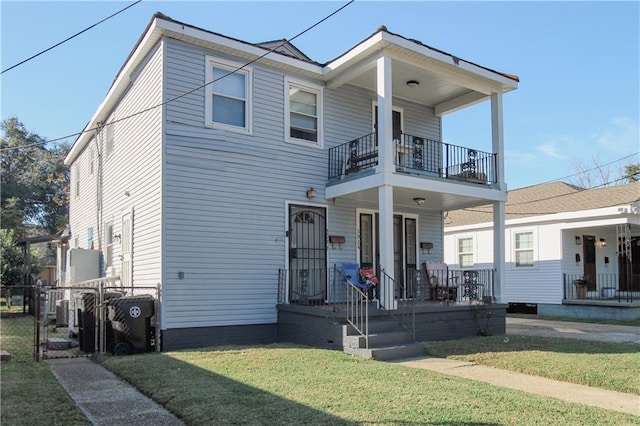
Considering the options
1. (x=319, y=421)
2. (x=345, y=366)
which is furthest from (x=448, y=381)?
(x=319, y=421)

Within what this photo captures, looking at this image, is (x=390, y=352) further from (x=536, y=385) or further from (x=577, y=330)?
(x=577, y=330)

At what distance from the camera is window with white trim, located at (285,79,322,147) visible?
11.4 m

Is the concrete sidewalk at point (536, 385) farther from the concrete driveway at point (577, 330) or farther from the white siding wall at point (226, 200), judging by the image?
the concrete driveway at point (577, 330)

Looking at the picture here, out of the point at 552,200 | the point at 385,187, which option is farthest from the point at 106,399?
the point at 552,200

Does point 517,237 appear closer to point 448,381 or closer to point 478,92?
point 478,92

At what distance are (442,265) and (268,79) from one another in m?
6.46

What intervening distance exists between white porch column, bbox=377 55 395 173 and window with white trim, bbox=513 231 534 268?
421 inches

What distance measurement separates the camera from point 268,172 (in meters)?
11.0

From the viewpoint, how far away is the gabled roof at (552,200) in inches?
686

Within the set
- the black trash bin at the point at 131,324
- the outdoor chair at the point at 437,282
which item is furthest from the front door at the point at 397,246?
the black trash bin at the point at 131,324

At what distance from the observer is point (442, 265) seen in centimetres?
1347

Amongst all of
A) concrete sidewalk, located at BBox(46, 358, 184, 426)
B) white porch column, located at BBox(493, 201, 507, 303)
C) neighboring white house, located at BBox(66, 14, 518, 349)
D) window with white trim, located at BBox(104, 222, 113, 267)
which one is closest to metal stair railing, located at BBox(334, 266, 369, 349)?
neighboring white house, located at BBox(66, 14, 518, 349)

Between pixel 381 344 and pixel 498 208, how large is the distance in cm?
534

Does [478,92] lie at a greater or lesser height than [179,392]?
greater
